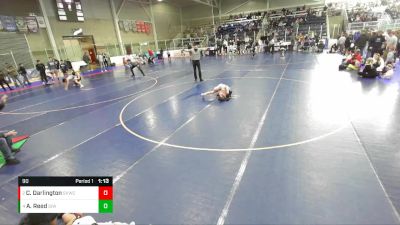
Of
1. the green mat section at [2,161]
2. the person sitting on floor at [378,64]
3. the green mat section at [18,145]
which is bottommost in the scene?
the green mat section at [2,161]

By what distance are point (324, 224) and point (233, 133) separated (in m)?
2.93

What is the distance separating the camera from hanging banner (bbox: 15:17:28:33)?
1812 centimetres

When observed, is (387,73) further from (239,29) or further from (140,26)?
(140,26)

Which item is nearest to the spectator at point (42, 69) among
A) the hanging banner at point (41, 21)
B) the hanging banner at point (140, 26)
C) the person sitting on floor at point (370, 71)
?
the hanging banner at point (41, 21)

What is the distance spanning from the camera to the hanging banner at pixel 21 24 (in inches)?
714

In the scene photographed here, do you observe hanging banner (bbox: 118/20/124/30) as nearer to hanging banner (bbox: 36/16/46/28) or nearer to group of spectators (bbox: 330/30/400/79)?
hanging banner (bbox: 36/16/46/28)

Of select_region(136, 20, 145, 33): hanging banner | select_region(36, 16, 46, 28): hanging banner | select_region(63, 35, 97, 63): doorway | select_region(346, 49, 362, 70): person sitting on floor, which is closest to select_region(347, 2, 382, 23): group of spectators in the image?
select_region(346, 49, 362, 70): person sitting on floor

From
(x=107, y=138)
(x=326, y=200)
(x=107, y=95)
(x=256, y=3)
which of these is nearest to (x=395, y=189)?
(x=326, y=200)

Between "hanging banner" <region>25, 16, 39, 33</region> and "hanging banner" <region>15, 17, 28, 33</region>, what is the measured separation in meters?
0.23

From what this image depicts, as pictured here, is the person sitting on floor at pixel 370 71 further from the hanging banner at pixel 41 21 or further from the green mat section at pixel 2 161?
the hanging banner at pixel 41 21

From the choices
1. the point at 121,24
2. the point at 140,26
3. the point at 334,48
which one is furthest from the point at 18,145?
the point at 140,26
